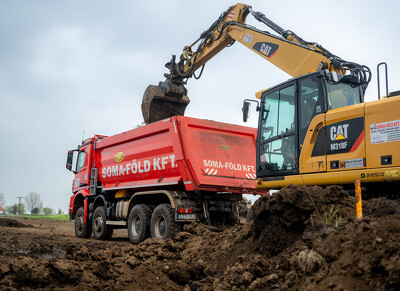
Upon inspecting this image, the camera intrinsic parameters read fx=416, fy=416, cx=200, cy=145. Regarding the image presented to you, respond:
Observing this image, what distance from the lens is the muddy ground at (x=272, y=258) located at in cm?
337

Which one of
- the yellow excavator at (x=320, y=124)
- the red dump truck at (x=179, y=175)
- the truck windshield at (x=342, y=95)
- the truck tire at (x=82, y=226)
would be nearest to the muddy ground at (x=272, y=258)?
the yellow excavator at (x=320, y=124)

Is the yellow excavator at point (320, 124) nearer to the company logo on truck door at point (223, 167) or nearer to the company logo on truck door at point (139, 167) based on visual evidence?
the company logo on truck door at point (223, 167)

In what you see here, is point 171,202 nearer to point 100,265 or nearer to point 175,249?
point 175,249

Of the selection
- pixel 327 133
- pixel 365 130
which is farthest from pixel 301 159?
pixel 365 130

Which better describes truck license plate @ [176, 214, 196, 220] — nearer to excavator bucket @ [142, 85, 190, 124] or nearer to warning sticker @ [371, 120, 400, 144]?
excavator bucket @ [142, 85, 190, 124]

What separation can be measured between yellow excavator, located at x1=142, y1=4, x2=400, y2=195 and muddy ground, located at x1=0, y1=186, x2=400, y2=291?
566 mm

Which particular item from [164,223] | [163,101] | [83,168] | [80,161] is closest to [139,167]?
[164,223]

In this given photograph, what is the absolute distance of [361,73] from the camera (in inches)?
277

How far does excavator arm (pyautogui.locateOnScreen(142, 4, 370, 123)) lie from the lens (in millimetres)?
7543

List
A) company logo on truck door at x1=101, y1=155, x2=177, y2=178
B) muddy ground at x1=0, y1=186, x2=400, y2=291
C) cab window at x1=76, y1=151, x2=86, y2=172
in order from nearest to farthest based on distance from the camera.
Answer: muddy ground at x1=0, y1=186, x2=400, y2=291, company logo on truck door at x1=101, y1=155, x2=177, y2=178, cab window at x1=76, y1=151, x2=86, y2=172

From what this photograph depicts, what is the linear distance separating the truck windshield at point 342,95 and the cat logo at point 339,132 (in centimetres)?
47

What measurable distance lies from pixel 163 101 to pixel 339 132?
6.83 meters

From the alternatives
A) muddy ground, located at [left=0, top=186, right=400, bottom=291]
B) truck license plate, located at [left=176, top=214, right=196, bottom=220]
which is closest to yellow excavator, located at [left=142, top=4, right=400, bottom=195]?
muddy ground, located at [left=0, top=186, right=400, bottom=291]

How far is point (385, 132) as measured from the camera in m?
5.63
